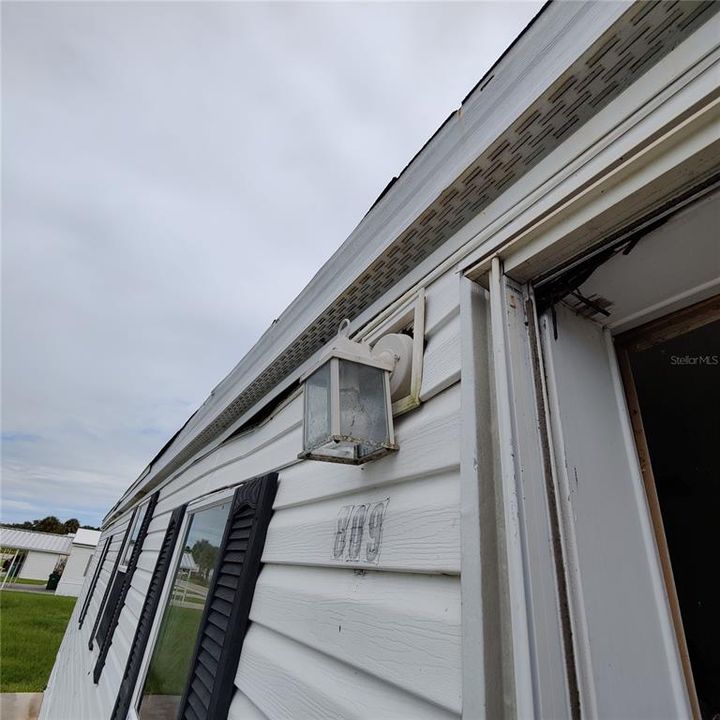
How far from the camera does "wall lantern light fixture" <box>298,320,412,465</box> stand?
0.95 metres

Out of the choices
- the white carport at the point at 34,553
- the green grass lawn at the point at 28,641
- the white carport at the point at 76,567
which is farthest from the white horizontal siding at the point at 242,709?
the white carport at the point at 34,553

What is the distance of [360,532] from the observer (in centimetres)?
101

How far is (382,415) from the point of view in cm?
102

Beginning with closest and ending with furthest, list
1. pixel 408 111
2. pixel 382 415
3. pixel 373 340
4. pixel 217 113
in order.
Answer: pixel 382 415, pixel 373 340, pixel 408 111, pixel 217 113

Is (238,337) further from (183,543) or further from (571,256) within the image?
(571,256)

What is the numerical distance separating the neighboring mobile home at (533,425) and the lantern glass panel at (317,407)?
0.01 m

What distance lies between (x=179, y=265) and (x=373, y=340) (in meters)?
6.60

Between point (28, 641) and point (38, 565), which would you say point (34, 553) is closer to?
point (38, 565)

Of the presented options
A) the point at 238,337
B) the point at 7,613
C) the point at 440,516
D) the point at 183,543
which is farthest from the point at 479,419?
the point at 7,613

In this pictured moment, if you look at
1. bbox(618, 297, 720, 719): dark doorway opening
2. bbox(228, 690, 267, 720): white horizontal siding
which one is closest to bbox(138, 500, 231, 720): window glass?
bbox(228, 690, 267, 720): white horizontal siding

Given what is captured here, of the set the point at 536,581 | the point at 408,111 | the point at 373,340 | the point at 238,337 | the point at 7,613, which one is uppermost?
the point at 238,337

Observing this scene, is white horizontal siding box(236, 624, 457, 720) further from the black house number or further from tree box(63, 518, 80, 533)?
tree box(63, 518, 80, 533)

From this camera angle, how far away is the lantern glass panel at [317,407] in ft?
3.20

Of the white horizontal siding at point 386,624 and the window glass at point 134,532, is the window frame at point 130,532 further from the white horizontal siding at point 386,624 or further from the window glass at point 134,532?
the white horizontal siding at point 386,624
